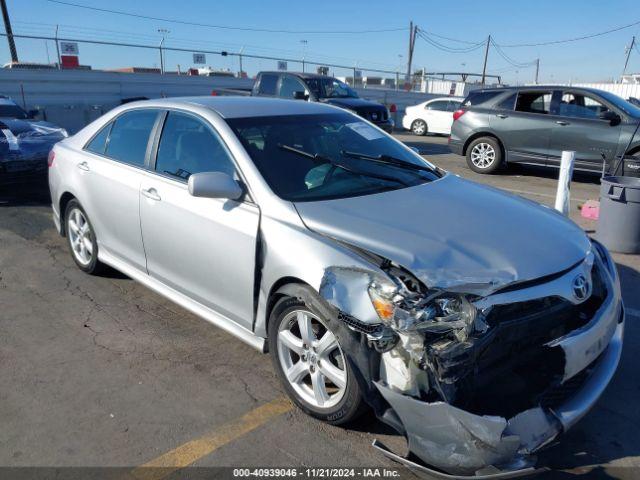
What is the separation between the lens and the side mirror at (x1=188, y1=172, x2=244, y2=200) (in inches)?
127

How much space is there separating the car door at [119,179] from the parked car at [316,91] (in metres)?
9.14

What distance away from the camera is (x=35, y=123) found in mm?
8898

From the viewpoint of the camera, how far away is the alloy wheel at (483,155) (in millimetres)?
10875

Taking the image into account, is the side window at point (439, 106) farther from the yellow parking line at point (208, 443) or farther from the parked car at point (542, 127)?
the yellow parking line at point (208, 443)

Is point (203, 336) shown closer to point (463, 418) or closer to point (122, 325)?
point (122, 325)

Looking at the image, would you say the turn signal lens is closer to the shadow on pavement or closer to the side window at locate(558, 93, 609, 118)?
the shadow on pavement

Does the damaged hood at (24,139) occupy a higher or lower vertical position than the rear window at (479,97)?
lower

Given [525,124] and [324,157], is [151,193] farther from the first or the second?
[525,124]

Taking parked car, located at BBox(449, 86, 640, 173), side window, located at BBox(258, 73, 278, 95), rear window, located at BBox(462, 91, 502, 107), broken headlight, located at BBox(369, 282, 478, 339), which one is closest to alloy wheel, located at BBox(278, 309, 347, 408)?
broken headlight, located at BBox(369, 282, 478, 339)

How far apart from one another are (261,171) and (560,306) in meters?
1.87

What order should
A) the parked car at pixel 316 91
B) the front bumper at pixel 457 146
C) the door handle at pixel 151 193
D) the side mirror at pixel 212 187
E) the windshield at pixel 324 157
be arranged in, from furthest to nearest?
the parked car at pixel 316 91 → the front bumper at pixel 457 146 → the door handle at pixel 151 193 → the windshield at pixel 324 157 → the side mirror at pixel 212 187

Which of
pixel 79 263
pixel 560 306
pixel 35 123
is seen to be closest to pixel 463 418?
pixel 560 306

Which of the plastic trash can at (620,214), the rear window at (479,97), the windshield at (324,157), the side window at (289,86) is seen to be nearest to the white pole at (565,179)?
the plastic trash can at (620,214)

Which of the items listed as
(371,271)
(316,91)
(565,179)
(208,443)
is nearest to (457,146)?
(316,91)
